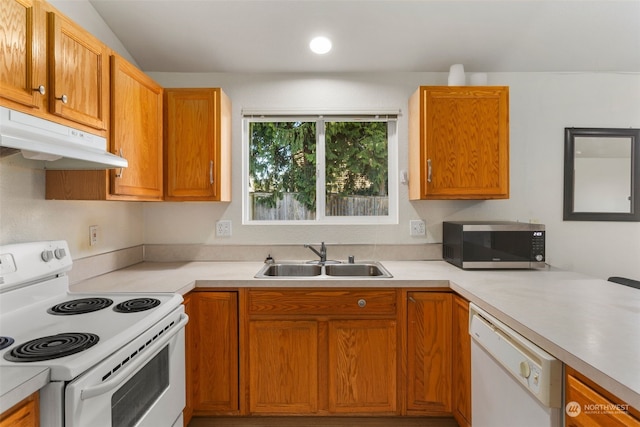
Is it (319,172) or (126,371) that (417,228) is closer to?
(319,172)

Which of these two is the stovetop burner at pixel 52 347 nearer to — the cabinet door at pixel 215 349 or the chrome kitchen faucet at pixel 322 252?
the cabinet door at pixel 215 349

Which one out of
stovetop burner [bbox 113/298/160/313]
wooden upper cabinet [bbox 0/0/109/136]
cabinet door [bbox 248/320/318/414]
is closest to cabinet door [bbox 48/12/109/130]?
wooden upper cabinet [bbox 0/0/109/136]

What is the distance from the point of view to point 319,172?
2.51 m

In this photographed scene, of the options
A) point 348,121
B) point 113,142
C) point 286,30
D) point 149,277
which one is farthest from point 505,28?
point 149,277

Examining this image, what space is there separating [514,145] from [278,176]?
1.78 meters

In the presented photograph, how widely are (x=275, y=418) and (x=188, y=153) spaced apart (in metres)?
1.69

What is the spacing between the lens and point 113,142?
1.61 meters

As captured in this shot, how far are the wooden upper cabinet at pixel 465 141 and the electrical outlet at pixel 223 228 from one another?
1.40 metres

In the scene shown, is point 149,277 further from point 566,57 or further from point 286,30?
point 566,57

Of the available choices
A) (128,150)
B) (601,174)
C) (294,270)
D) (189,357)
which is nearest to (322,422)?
(189,357)

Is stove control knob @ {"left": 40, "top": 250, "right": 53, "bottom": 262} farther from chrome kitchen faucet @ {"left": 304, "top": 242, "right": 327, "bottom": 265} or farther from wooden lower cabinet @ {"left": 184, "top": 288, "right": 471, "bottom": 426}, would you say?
chrome kitchen faucet @ {"left": 304, "top": 242, "right": 327, "bottom": 265}

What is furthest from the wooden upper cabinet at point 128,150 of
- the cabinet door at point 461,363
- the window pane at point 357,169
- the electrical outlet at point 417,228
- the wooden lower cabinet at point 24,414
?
the cabinet door at point 461,363

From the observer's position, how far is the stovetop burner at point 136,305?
1.32m

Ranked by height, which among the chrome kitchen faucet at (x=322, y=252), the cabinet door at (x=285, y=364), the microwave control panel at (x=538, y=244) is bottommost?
the cabinet door at (x=285, y=364)
